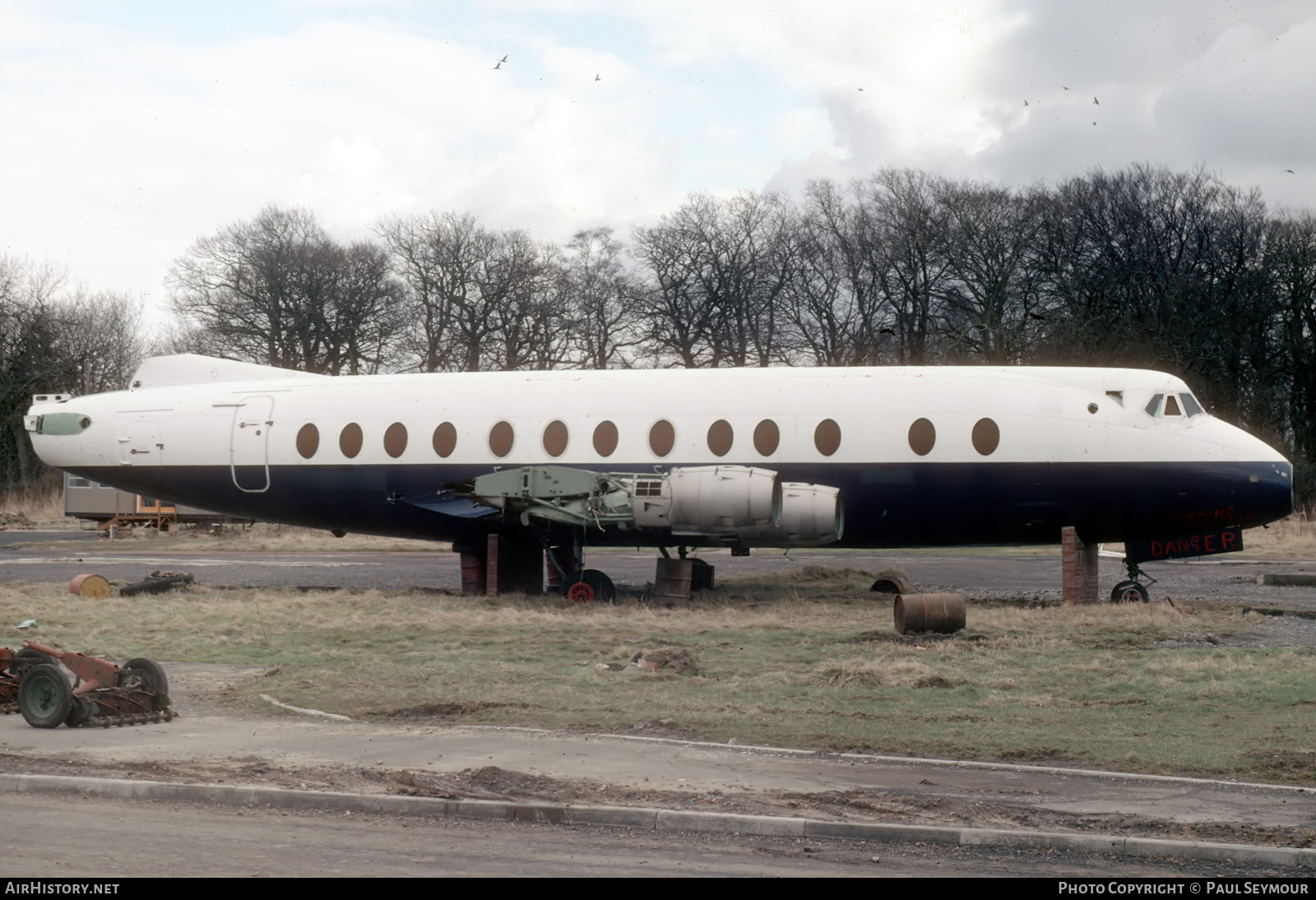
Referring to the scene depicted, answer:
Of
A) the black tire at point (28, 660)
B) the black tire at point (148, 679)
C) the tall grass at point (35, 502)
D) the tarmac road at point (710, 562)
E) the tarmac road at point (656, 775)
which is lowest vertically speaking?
the tarmac road at point (656, 775)

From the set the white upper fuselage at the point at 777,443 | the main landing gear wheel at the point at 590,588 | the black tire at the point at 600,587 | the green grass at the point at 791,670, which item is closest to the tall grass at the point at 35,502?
the white upper fuselage at the point at 777,443

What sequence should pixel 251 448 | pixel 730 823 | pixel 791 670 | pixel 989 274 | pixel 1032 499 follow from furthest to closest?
pixel 989 274, pixel 251 448, pixel 1032 499, pixel 791 670, pixel 730 823

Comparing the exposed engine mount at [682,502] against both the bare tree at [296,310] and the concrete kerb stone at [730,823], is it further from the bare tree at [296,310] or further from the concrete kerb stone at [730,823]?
the bare tree at [296,310]

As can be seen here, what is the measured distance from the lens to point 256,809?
29.2 ft

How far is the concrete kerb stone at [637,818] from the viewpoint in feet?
25.6

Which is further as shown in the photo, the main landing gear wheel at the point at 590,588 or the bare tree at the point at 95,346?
the bare tree at the point at 95,346

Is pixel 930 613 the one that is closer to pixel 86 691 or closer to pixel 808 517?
pixel 808 517

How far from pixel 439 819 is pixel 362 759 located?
1935 mm

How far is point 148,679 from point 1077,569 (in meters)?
16.1

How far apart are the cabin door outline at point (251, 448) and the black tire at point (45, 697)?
1392 cm

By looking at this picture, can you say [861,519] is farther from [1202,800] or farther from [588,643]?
[1202,800]

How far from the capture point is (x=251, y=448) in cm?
2580

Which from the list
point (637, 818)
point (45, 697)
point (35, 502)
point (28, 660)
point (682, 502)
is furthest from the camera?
point (35, 502)

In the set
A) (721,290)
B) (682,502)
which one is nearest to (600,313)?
(721,290)
